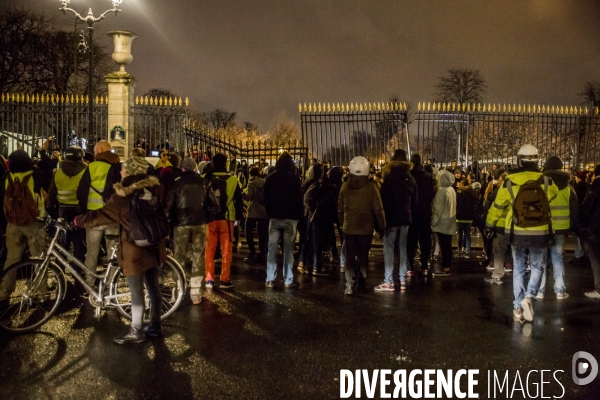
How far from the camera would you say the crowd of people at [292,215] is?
637 cm

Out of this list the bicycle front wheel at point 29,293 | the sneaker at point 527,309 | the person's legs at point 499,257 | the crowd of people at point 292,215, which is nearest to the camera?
the crowd of people at point 292,215

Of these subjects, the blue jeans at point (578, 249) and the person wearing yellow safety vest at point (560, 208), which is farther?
the blue jeans at point (578, 249)

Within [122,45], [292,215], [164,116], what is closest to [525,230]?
[292,215]

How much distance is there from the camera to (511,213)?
7.17 metres

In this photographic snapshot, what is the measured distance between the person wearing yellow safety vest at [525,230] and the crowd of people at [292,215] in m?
0.01

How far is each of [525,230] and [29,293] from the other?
5172 millimetres

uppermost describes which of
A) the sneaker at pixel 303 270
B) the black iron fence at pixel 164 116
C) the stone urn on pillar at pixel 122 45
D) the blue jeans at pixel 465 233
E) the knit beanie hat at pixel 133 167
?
the stone urn on pillar at pixel 122 45

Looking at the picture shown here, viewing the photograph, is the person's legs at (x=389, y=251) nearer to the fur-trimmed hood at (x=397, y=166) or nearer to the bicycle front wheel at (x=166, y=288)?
the fur-trimmed hood at (x=397, y=166)

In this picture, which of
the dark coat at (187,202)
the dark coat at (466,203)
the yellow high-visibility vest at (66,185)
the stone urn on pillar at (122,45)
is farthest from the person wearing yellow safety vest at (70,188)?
the stone urn on pillar at (122,45)

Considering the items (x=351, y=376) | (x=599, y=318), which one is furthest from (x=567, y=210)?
(x=351, y=376)

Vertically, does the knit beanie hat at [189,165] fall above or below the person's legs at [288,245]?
above

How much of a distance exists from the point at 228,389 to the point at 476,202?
797 cm

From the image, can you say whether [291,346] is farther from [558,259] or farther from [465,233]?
[465,233]

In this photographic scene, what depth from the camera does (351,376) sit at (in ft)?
17.3
